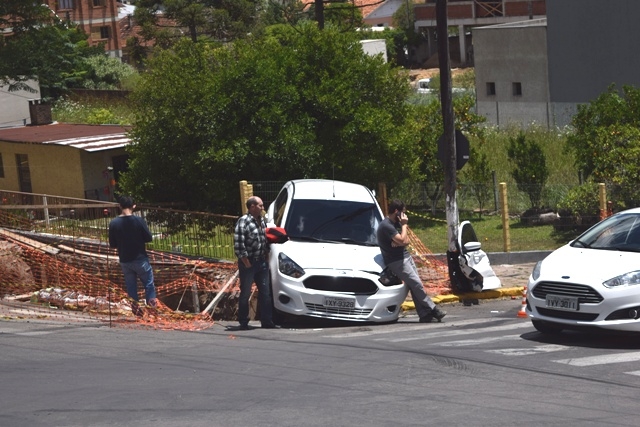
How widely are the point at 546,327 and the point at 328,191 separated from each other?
15.2 feet

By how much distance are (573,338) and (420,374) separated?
2.97 meters

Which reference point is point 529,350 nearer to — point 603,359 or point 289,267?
point 603,359

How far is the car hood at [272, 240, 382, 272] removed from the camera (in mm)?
13852

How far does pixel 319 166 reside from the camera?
23.4 m

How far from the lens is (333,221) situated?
1517 centimetres

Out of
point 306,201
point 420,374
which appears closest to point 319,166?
point 306,201

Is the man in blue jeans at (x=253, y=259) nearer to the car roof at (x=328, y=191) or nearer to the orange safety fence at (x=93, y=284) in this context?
the orange safety fence at (x=93, y=284)

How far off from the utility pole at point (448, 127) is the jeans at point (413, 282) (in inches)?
86.3

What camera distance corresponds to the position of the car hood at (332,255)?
13.9 metres

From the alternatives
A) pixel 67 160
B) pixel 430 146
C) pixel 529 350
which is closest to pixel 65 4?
pixel 67 160

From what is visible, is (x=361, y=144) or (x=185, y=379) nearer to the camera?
(x=185, y=379)

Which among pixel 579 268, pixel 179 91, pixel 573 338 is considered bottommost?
pixel 573 338

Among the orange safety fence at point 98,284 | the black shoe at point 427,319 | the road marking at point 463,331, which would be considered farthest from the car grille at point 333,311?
the orange safety fence at point 98,284

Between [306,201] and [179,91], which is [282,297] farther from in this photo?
[179,91]
